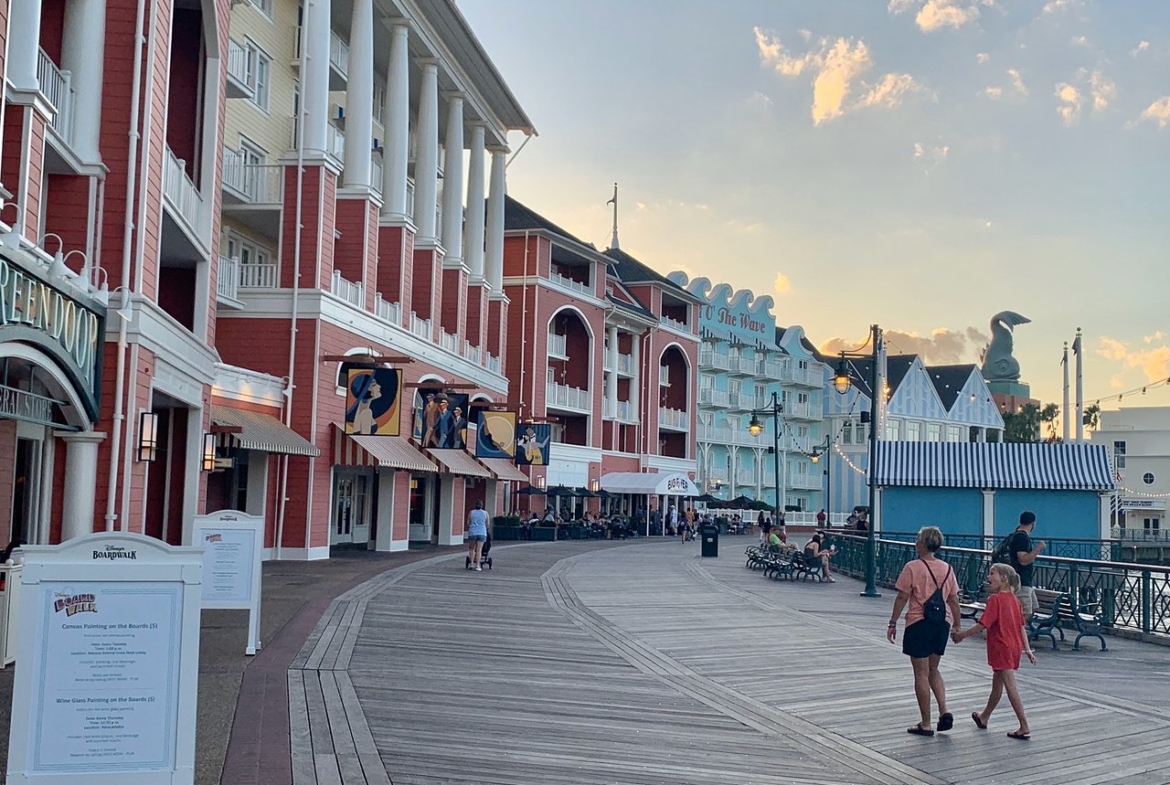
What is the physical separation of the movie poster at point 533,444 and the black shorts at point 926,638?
36.4 m

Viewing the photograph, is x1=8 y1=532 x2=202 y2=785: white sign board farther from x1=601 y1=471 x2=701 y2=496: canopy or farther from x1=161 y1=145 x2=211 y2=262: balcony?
x1=601 y1=471 x2=701 y2=496: canopy

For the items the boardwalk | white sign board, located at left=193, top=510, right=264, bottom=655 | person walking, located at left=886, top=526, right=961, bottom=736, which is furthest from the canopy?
person walking, located at left=886, top=526, right=961, bottom=736

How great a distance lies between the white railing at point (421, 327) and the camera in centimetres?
3669

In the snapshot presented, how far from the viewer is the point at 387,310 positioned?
3428 centimetres

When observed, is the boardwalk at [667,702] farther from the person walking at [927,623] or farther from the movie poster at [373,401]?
the movie poster at [373,401]

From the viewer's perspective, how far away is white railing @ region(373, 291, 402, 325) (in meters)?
33.3

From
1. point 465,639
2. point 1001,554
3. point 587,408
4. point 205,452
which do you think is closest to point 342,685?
point 465,639

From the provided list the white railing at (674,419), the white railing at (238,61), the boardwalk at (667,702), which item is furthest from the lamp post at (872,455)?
the white railing at (674,419)

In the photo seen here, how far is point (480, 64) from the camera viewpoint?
4178cm

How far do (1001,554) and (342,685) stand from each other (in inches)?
357

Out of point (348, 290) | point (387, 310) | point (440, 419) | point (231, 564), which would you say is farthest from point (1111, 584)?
point (440, 419)

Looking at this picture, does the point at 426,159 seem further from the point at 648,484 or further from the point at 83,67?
the point at 648,484

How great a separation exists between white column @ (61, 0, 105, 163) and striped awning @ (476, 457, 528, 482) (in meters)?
28.3

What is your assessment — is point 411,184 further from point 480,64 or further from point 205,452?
point 205,452
